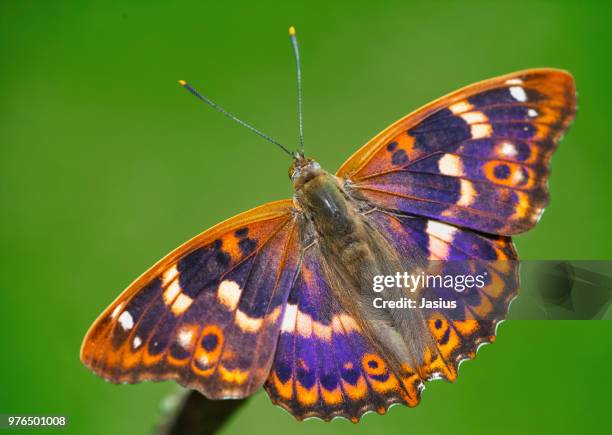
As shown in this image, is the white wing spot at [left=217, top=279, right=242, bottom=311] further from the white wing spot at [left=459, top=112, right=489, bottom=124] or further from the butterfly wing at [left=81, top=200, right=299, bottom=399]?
the white wing spot at [left=459, top=112, right=489, bottom=124]

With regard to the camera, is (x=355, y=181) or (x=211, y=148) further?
(x=211, y=148)

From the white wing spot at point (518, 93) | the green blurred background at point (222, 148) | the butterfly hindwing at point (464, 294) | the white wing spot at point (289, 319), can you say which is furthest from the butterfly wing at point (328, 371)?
the green blurred background at point (222, 148)

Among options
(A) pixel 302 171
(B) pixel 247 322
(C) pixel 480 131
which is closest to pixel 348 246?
(A) pixel 302 171

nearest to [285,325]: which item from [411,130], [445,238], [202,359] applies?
[202,359]

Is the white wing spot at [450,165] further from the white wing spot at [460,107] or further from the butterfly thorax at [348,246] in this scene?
the butterfly thorax at [348,246]

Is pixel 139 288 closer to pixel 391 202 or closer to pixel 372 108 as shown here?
pixel 391 202

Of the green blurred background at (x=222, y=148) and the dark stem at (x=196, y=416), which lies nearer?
the dark stem at (x=196, y=416)

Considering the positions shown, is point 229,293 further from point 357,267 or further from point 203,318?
point 357,267

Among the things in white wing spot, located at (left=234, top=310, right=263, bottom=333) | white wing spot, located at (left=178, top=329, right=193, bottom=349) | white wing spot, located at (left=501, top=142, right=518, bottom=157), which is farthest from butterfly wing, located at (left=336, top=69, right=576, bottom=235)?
white wing spot, located at (left=178, top=329, right=193, bottom=349)
